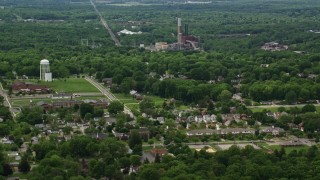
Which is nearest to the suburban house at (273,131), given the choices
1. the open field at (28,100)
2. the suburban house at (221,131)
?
the suburban house at (221,131)

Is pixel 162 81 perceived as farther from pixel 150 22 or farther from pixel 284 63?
pixel 150 22

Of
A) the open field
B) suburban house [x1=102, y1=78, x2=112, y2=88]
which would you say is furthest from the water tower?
the open field

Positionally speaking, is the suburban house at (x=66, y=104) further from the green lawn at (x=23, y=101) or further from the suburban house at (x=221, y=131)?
the suburban house at (x=221, y=131)

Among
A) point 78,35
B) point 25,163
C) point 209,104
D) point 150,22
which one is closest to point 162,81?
point 209,104

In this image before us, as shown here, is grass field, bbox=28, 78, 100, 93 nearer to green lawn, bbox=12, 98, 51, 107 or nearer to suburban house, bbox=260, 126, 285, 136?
green lawn, bbox=12, 98, 51, 107

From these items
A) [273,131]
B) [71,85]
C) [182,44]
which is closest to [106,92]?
[71,85]

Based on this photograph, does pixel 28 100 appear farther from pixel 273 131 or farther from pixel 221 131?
pixel 273 131
